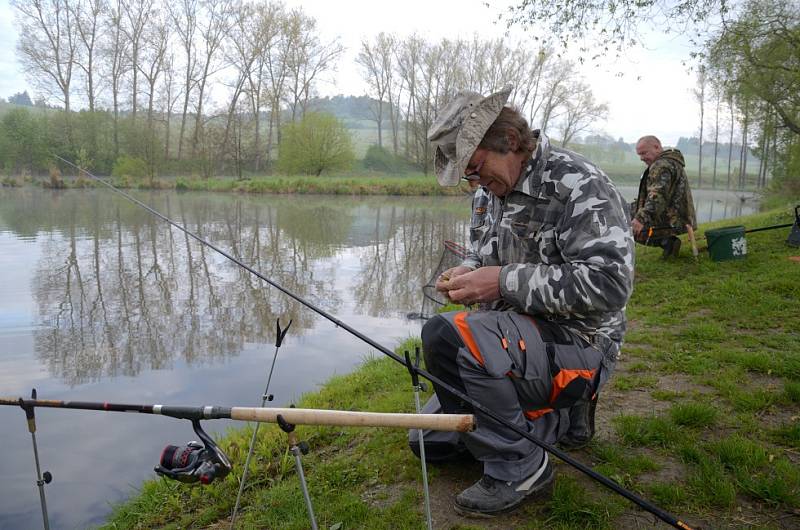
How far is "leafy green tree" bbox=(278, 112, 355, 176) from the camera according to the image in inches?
1441

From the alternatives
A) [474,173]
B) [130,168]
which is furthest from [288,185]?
[474,173]

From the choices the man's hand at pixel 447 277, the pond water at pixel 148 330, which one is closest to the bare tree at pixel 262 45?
the pond water at pixel 148 330

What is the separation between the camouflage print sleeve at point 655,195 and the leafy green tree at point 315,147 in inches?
1219

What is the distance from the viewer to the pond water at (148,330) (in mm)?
3643

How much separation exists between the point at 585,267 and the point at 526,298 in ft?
0.85

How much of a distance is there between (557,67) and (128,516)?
140 feet

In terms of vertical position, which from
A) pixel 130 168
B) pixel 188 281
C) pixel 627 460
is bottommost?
pixel 188 281

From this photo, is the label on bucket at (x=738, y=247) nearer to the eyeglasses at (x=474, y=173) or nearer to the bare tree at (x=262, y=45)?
the eyeglasses at (x=474, y=173)

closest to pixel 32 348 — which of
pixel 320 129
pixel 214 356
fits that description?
pixel 214 356

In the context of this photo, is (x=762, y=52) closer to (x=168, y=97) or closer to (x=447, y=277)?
(x=447, y=277)

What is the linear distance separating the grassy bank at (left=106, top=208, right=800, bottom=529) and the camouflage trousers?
1.02 feet

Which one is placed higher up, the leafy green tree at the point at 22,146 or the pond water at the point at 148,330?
the leafy green tree at the point at 22,146

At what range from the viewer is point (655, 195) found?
7.33 metres

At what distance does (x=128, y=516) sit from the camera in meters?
3.09
